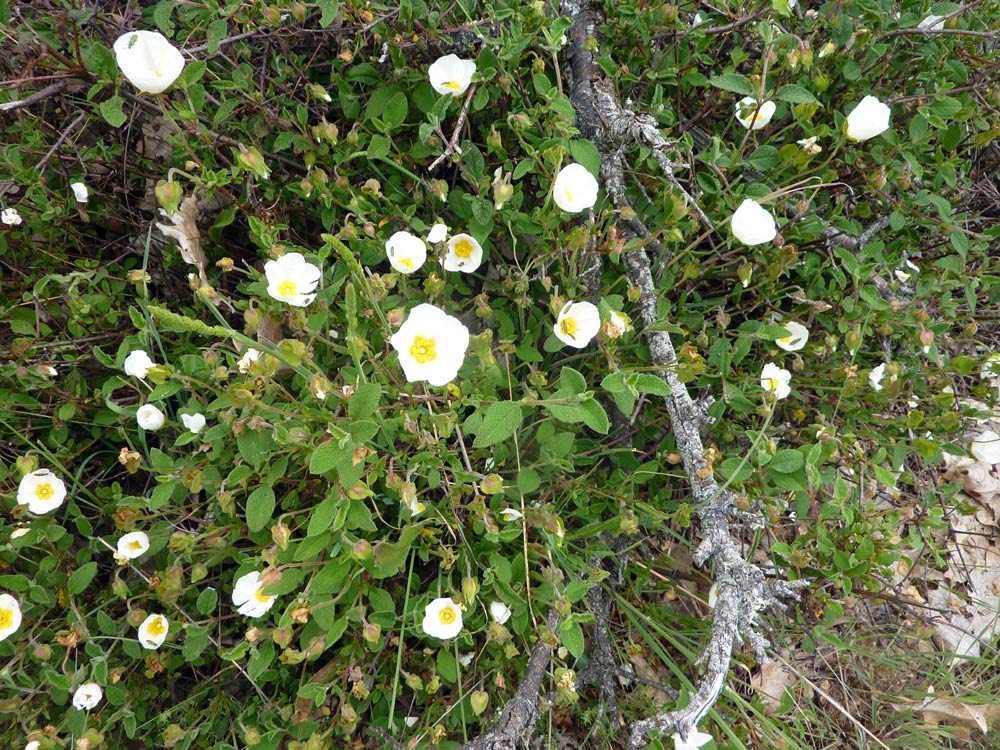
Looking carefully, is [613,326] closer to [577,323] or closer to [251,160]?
[577,323]

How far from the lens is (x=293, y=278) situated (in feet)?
6.54

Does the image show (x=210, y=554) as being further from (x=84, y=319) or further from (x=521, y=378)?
(x=521, y=378)

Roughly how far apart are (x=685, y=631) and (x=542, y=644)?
69 centimetres

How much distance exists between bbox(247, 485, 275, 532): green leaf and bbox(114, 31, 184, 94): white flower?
1141 millimetres

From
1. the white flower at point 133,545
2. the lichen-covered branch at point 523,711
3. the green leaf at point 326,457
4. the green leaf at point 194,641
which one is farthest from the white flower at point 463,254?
the green leaf at point 194,641

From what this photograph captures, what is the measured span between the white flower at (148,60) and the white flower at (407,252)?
0.73m

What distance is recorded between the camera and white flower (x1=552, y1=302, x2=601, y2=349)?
1.96m

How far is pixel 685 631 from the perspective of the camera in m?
2.49

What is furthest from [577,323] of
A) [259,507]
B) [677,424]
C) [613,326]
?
[259,507]

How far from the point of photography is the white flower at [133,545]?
2.10m

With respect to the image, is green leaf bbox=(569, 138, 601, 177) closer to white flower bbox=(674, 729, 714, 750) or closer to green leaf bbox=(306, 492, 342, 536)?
green leaf bbox=(306, 492, 342, 536)

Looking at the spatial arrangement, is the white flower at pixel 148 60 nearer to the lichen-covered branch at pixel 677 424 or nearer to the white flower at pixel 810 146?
the lichen-covered branch at pixel 677 424

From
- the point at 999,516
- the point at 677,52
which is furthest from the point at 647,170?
the point at 999,516

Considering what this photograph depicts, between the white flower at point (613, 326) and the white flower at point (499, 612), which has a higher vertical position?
the white flower at point (613, 326)
